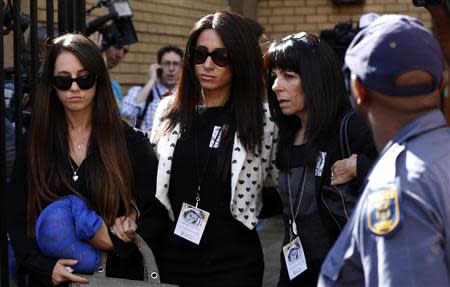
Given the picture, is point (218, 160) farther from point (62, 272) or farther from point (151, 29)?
point (151, 29)

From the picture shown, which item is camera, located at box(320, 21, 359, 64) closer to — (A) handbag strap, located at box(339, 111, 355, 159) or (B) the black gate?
(B) the black gate

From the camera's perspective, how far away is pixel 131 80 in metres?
8.96

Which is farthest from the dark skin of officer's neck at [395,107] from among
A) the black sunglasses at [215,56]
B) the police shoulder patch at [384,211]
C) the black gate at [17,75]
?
the black gate at [17,75]

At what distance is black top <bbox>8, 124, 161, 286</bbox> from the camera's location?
354 cm

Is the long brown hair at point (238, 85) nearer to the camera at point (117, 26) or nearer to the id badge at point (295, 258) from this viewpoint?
the id badge at point (295, 258)

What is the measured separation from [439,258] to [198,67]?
1977 millimetres

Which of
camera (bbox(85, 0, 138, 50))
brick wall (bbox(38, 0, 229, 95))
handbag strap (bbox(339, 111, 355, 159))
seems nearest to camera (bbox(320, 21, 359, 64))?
camera (bbox(85, 0, 138, 50))

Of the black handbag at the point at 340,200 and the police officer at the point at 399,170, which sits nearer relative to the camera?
the police officer at the point at 399,170

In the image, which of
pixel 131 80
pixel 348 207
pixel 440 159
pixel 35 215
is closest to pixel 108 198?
pixel 35 215

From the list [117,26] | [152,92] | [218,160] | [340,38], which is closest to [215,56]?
[218,160]

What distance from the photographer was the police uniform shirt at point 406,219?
1870mm

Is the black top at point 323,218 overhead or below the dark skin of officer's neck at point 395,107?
below

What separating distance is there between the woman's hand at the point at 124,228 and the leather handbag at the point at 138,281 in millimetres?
28

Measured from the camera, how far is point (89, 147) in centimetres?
366
